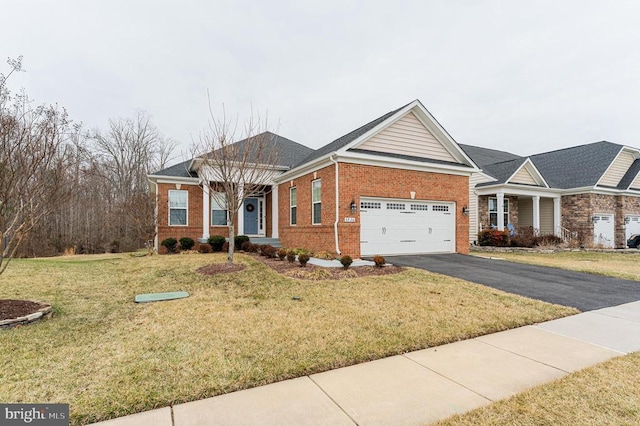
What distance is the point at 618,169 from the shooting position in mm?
21031

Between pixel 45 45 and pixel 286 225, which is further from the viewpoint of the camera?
pixel 286 225

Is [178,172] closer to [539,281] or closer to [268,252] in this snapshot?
[268,252]

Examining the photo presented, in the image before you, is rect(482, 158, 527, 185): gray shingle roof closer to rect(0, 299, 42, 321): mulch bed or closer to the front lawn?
the front lawn

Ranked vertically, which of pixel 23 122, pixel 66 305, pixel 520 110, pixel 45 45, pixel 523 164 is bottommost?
pixel 66 305

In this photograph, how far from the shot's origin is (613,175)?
2069 cm

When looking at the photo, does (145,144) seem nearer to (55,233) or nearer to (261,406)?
(55,233)

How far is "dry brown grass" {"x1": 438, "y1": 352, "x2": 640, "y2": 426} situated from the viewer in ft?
8.28

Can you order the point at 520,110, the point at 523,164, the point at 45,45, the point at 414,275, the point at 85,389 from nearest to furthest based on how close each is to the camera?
the point at 85,389 < the point at 414,275 < the point at 45,45 < the point at 523,164 < the point at 520,110

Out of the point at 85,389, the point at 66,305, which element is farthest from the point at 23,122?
the point at 85,389

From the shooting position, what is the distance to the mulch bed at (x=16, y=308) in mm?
4945

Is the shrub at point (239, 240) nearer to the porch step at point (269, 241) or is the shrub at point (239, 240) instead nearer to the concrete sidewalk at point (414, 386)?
the porch step at point (269, 241)

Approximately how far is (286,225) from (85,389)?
40.1 feet
